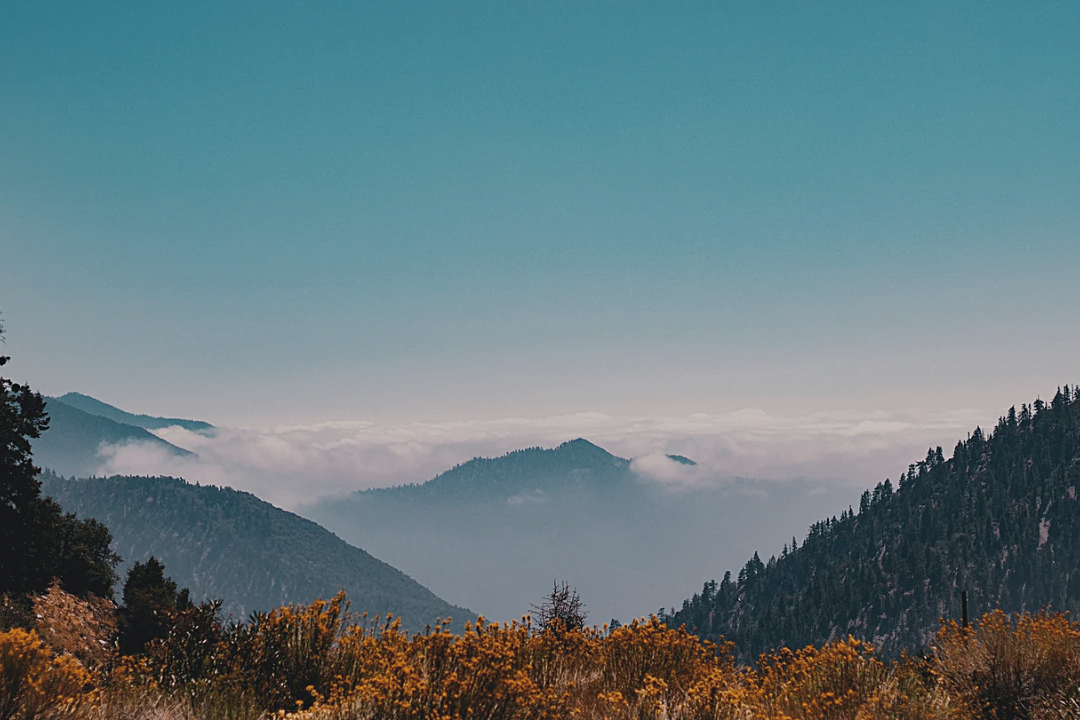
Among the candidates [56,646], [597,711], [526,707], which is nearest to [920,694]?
[597,711]

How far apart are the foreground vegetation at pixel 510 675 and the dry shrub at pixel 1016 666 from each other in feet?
0.08

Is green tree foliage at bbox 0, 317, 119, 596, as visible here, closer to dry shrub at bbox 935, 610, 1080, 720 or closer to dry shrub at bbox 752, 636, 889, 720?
dry shrub at bbox 752, 636, 889, 720

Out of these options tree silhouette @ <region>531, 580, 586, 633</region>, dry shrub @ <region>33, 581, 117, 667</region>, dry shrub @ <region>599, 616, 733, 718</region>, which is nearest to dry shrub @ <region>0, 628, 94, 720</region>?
dry shrub @ <region>599, 616, 733, 718</region>

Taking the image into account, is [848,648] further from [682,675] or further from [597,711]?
[597,711]

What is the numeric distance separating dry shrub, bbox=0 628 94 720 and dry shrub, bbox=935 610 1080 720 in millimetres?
13293

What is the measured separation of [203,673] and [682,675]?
7.37 m

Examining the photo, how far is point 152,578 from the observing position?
6216 cm

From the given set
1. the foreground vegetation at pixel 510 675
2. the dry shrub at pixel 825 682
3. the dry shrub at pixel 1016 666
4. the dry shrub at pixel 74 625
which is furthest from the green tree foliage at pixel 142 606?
the dry shrub at pixel 1016 666

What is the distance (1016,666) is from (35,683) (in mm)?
14922

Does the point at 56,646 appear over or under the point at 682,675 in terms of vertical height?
under

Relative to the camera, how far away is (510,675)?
30.1ft

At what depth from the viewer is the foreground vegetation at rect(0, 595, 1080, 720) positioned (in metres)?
8.73

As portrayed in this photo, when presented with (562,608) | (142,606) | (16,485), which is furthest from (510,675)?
(142,606)

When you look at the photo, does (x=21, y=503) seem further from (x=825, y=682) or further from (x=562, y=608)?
(x=825, y=682)
